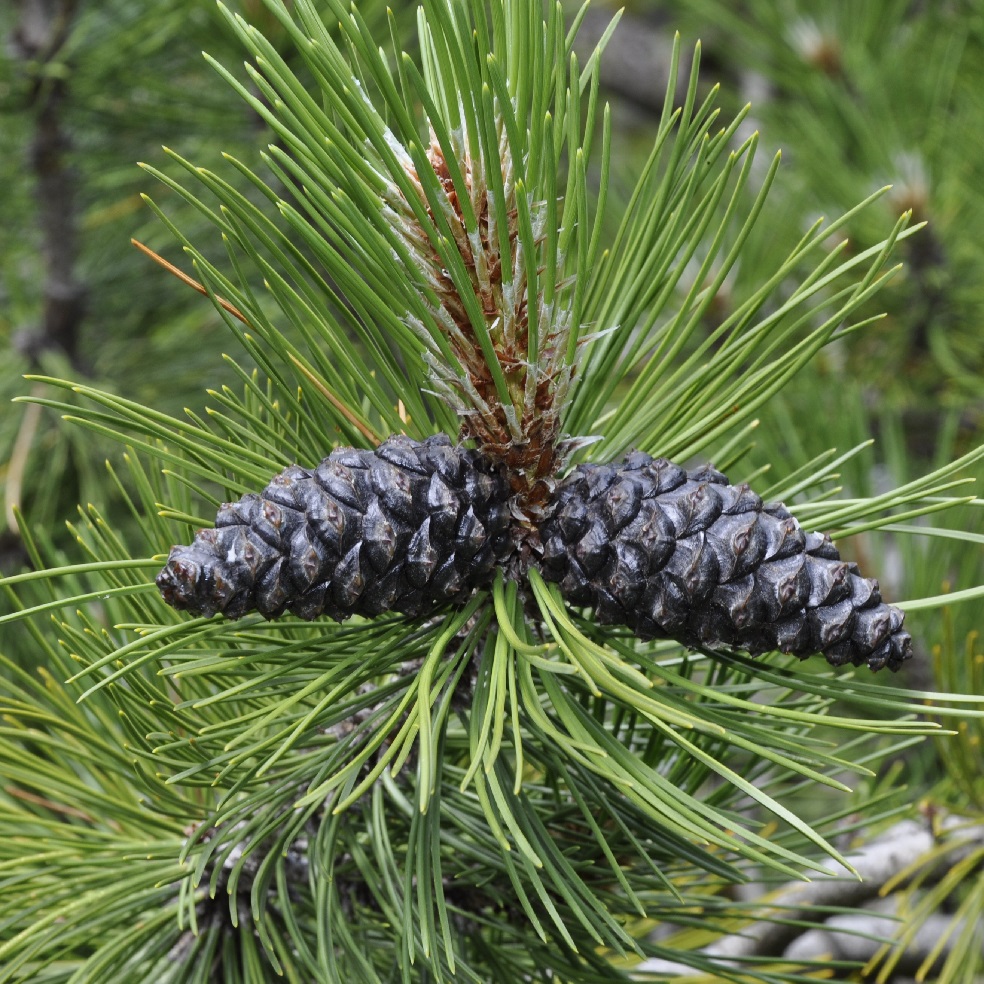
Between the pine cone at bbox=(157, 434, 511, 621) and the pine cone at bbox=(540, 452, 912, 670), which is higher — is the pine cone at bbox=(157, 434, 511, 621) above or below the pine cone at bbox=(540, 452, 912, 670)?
above

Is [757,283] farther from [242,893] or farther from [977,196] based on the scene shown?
[242,893]

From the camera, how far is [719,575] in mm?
444

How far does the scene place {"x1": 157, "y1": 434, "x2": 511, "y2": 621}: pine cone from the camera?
42cm

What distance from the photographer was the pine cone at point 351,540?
0.42 metres

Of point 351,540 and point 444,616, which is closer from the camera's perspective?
point 351,540

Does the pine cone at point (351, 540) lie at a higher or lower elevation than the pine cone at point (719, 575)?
higher

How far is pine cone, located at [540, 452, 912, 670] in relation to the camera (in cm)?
44

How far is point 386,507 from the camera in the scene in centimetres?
45

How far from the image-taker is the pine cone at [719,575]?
442 millimetres

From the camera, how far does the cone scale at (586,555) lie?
0.43 meters

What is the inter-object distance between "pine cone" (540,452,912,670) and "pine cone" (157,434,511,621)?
0.05 metres

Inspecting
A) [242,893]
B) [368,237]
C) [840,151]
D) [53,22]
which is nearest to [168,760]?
[242,893]

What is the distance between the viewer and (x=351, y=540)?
44 centimetres

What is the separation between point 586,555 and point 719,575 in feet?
0.18
